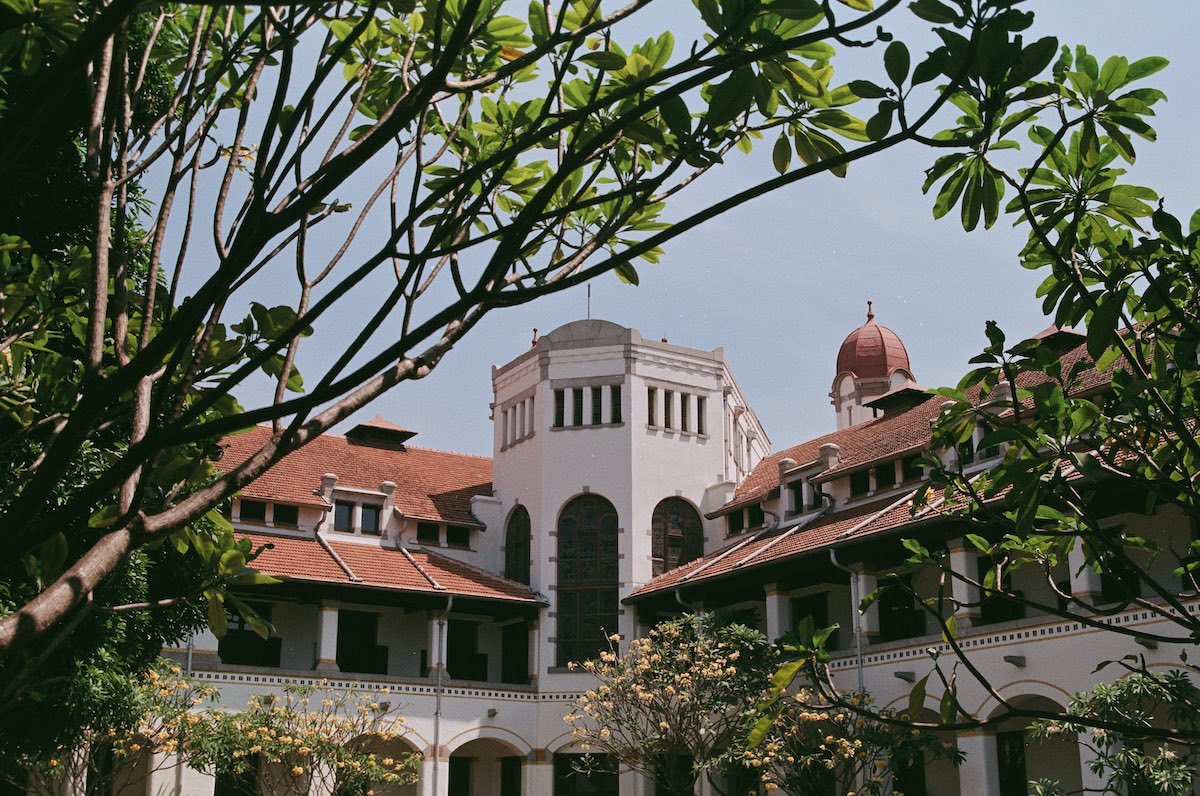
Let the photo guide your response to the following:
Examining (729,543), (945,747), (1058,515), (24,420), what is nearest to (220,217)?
(24,420)

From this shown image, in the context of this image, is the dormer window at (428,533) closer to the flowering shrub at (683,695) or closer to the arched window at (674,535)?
the arched window at (674,535)

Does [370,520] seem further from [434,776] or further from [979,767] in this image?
[979,767]

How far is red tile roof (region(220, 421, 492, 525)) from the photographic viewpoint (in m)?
30.4

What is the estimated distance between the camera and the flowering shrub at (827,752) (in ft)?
69.1

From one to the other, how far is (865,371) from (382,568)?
2111 cm

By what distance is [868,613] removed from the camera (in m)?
24.7

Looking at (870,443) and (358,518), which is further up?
(870,443)

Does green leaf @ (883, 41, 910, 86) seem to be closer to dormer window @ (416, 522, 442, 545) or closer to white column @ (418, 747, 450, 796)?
white column @ (418, 747, 450, 796)

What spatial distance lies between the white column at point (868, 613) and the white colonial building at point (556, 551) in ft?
A: 0.19

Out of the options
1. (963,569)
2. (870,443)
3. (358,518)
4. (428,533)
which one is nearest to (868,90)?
(963,569)

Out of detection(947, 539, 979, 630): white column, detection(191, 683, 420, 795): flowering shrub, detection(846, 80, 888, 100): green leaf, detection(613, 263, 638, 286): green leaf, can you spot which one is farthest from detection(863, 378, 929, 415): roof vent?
detection(846, 80, 888, 100): green leaf

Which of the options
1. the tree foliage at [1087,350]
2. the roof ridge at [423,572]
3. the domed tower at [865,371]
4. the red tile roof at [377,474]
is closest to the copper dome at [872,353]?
the domed tower at [865,371]

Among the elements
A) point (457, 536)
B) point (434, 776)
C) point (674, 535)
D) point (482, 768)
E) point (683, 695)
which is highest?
point (457, 536)

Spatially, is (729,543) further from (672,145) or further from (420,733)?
(672,145)
